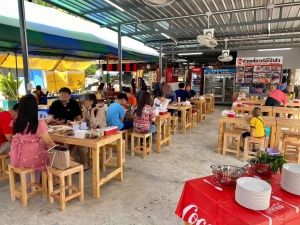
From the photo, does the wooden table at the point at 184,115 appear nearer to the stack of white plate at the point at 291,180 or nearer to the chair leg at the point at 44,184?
the chair leg at the point at 44,184

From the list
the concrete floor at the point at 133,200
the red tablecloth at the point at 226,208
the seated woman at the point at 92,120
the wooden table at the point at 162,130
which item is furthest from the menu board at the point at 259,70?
the red tablecloth at the point at 226,208

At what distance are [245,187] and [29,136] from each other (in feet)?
8.18

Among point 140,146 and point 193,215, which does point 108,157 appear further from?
point 193,215

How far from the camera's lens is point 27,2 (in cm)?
716

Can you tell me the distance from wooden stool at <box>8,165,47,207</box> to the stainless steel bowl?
2.25 m

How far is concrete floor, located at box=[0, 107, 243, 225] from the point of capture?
2654mm

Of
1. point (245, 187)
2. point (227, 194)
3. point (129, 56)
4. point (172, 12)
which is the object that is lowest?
point (227, 194)

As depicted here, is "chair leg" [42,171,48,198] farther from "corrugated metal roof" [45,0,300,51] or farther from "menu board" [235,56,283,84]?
"menu board" [235,56,283,84]

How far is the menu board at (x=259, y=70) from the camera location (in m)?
11.4

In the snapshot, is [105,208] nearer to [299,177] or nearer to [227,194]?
[227,194]

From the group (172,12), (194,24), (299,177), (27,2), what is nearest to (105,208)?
(299,177)

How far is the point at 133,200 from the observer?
3.08 meters

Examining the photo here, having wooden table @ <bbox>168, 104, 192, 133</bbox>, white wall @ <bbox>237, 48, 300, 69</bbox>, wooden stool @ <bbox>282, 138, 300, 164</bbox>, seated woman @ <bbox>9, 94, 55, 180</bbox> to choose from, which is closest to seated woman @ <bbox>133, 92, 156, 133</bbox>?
wooden table @ <bbox>168, 104, 192, 133</bbox>

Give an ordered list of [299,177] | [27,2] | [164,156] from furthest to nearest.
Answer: [27,2]
[164,156]
[299,177]
